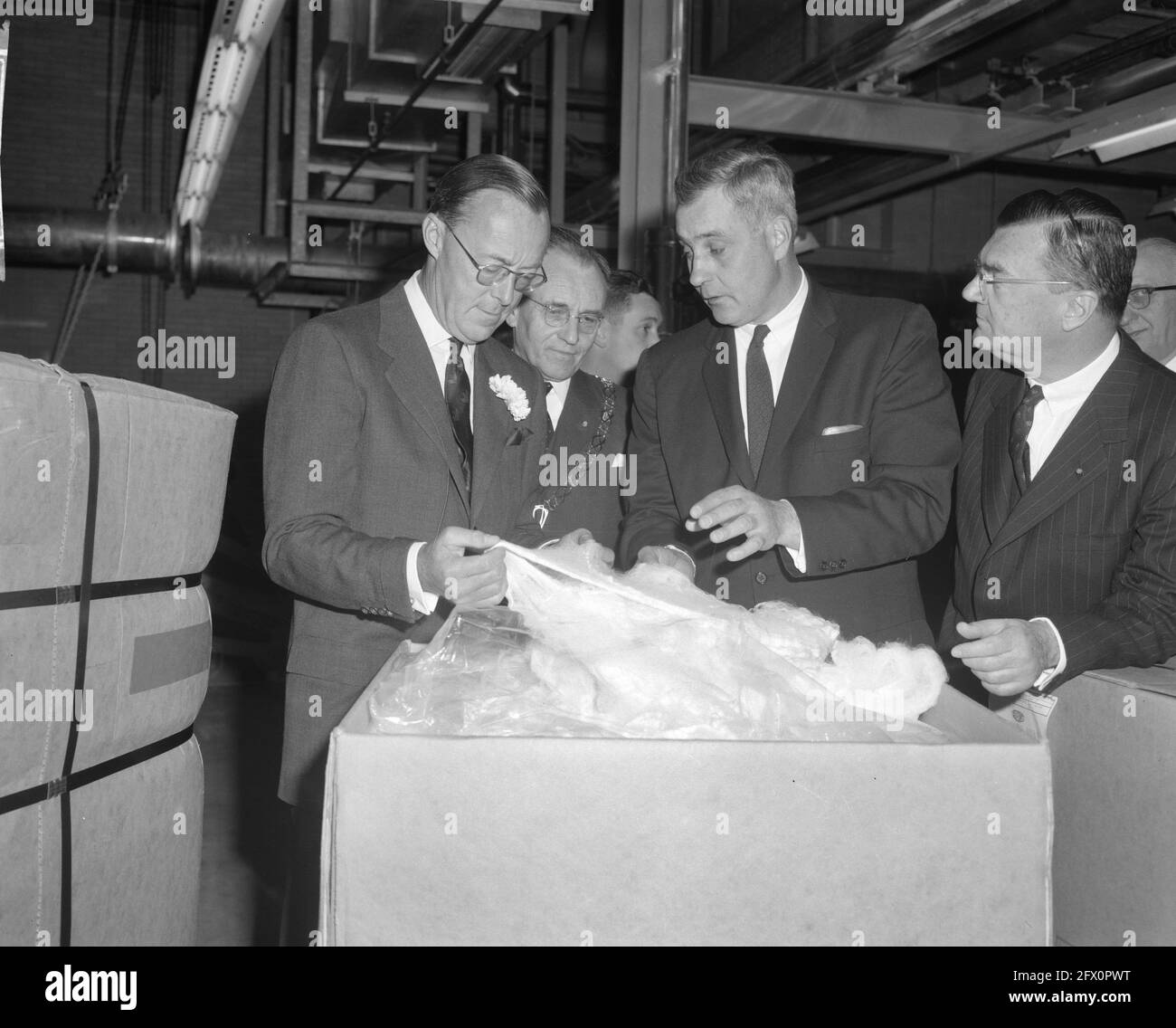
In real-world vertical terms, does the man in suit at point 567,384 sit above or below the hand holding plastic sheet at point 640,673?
above

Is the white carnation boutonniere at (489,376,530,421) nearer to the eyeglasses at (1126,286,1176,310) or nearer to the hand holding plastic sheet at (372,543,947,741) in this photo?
the hand holding plastic sheet at (372,543,947,741)

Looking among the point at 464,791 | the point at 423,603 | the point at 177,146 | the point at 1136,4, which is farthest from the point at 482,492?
the point at 177,146

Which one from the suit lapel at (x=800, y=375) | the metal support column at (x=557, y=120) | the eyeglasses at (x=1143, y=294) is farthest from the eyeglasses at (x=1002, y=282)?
the metal support column at (x=557, y=120)

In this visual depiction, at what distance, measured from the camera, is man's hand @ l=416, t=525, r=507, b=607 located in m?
1.31

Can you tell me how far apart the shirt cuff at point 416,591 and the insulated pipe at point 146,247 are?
23.9 ft

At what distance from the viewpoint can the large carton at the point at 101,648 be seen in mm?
1409

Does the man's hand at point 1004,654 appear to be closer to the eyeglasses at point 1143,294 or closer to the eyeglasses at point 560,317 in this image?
the eyeglasses at point 560,317

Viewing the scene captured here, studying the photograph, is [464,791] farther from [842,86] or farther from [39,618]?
[842,86]

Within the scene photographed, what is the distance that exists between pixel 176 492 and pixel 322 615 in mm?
335

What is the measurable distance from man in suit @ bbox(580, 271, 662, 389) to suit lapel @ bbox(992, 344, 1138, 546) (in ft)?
5.61

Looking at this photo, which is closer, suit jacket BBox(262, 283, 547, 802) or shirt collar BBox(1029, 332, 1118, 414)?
suit jacket BBox(262, 283, 547, 802)

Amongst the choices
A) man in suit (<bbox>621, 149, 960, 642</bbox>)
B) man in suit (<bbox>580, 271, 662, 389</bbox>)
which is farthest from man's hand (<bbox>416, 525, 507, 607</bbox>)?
man in suit (<bbox>580, 271, 662, 389</bbox>)

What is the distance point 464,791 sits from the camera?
95cm

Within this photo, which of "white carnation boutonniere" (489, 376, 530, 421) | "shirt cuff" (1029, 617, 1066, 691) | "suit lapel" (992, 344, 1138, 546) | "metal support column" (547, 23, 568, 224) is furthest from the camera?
"metal support column" (547, 23, 568, 224)
